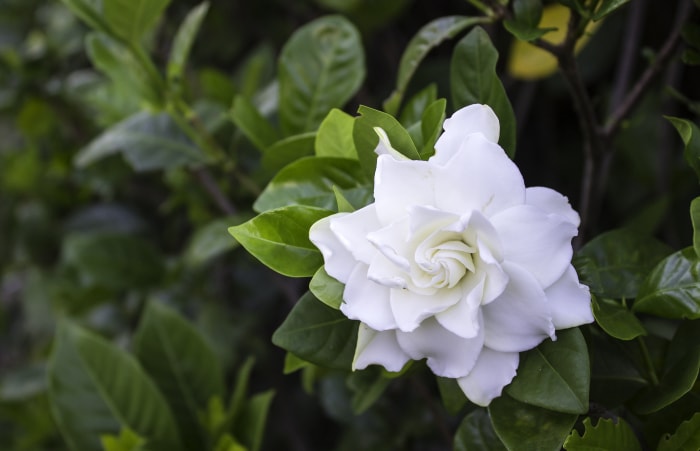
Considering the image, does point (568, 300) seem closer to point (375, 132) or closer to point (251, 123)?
point (375, 132)

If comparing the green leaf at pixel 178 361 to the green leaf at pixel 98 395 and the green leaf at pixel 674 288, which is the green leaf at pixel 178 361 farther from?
the green leaf at pixel 674 288

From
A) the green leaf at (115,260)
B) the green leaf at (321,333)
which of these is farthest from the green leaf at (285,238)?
the green leaf at (115,260)

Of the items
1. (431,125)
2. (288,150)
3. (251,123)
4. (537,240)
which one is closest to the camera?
(537,240)

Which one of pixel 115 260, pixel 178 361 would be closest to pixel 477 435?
pixel 178 361

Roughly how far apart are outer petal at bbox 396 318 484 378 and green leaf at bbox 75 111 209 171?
62cm

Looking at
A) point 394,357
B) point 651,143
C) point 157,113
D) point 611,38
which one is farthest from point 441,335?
point 611,38

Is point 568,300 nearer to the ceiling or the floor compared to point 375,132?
nearer to the floor

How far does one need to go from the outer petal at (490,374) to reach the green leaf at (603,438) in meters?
0.07

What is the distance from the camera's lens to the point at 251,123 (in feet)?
3.36

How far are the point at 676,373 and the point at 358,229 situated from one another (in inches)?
13.9

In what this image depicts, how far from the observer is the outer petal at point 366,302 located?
0.63 meters

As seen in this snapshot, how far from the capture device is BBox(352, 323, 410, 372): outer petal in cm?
66

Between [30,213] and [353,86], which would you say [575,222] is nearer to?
[353,86]

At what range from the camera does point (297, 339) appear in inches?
28.5
